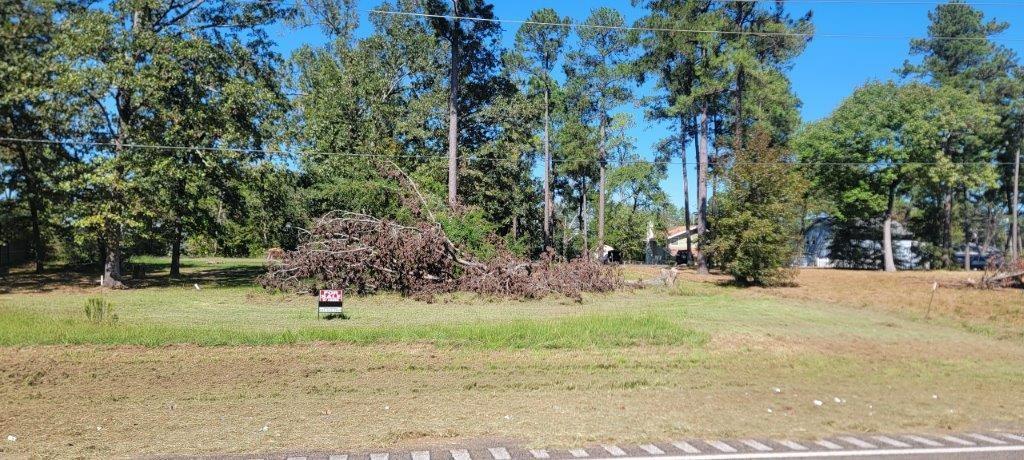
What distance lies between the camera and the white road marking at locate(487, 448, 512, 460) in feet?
16.5

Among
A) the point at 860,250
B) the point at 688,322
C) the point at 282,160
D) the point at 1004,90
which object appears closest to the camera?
the point at 688,322

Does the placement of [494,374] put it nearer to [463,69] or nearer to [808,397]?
[808,397]

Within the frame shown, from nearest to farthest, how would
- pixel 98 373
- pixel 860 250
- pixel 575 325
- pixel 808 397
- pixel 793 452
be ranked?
1. pixel 793 452
2. pixel 808 397
3. pixel 98 373
4. pixel 575 325
5. pixel 860 250

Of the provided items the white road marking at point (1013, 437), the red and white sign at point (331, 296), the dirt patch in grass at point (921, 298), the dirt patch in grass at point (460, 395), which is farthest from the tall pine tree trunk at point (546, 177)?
the white road marking at point (1013, 437)

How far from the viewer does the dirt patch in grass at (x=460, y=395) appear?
5.77m

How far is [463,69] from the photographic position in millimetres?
34750

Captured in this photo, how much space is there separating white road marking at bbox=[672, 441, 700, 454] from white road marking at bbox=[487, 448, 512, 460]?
4.98 feet

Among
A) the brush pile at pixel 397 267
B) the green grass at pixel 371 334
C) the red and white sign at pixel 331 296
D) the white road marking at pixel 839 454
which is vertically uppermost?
the brush pile at pixel 397 267

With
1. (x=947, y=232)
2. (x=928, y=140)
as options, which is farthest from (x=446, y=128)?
(x=947, y=232)

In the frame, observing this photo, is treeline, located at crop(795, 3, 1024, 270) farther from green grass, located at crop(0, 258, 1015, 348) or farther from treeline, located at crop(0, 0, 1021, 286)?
green grass, located at crop(0, 258, 1015, 348)

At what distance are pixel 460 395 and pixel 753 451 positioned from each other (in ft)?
11.5

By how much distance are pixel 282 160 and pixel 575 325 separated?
17.4m

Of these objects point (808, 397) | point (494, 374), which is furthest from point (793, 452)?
point (494, 374)

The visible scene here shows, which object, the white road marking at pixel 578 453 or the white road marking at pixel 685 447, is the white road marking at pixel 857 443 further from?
the white road marking at pixel 578 453
